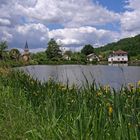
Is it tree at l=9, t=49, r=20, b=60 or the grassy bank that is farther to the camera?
tree at l=9, t=49, r=20, b=60

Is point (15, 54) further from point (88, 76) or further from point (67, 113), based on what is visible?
point (67, 113)

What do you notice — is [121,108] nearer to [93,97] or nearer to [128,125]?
[128,125]

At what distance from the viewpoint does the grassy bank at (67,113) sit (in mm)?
4164

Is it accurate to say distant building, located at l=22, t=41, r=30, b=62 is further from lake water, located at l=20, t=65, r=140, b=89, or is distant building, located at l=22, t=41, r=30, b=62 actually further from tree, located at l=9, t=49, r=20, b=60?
lake water, located at l=20, t=65, r=140, b=89

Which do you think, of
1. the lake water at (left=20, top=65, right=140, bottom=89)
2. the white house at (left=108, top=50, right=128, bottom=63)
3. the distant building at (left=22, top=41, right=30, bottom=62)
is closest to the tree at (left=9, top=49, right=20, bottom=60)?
the distant building at (left=22, top=41, right=30, bottom=62)

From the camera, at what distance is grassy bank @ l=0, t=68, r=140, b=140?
13.7ft

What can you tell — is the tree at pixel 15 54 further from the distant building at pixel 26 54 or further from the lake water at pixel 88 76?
the lake water at pixel 88 76

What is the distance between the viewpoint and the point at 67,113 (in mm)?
5910

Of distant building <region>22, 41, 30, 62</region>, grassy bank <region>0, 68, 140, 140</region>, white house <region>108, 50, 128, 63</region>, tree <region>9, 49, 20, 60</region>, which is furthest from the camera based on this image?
tree <region>9, 49, 20, 60</region>

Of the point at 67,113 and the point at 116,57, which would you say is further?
the point at 116,57

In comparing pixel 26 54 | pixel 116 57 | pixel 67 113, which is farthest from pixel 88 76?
pixel 116 57

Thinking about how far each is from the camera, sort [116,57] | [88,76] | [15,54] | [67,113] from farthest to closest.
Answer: [116,57]
[15,54]
[88,76]
[67,113]

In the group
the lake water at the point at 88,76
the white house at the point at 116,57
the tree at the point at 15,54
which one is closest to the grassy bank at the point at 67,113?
the lake water at the point at 88,76

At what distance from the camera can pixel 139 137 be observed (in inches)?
146
